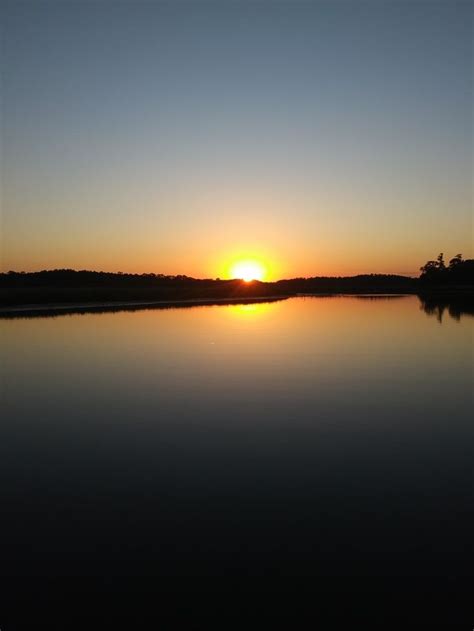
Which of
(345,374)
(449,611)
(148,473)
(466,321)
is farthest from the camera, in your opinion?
(466,321)

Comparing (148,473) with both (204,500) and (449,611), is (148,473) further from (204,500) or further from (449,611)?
(449,611)

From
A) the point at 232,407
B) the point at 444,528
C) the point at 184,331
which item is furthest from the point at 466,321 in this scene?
the point at 444,528

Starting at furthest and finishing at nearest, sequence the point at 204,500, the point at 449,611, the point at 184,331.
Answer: the point at 184,331
the point at 204,500
the point at 449,611

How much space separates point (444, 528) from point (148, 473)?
5825mm

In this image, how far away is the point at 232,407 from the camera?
15.1 meters

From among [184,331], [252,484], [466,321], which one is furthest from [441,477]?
[466,321]

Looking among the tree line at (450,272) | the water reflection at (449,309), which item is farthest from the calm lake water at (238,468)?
the tree line at (450,272)

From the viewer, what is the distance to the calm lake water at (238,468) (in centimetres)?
699

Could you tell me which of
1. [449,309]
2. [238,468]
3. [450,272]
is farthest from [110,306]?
[450,272]

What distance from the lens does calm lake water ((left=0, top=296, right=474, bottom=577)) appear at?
699cm

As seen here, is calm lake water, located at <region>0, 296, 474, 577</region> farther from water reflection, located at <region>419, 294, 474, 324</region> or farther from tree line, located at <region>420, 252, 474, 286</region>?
tree line, located at <region>420, 252, 474, 286</region>

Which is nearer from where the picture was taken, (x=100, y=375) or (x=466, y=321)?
(x=100, y=375)

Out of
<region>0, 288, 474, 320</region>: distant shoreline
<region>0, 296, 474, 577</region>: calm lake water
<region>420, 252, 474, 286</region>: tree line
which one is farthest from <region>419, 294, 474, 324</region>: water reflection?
<region>420, 252, 474, 286</region>: tree line

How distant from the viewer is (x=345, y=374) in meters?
19.9
